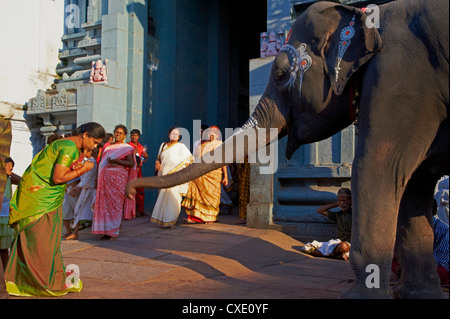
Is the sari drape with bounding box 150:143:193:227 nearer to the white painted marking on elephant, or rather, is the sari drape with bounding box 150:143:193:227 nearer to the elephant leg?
the elephant leg

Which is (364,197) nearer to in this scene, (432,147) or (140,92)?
(432,147)

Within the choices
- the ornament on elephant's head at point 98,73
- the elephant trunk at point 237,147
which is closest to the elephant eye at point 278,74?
the elephant trunk at point 237,147

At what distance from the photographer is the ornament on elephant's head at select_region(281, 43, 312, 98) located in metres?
3.21

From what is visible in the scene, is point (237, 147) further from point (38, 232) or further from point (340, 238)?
point (340, 238)

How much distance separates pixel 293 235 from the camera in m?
6.81

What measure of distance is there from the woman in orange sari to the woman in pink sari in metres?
1.22

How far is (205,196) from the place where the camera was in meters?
7.80

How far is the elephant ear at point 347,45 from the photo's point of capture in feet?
9.37

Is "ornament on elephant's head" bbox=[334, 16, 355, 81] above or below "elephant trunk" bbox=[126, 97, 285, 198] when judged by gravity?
above

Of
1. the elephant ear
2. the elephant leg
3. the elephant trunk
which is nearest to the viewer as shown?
the elephant ear

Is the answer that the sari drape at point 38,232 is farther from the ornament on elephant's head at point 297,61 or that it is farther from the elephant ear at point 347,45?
the elephant ear at point 347,45

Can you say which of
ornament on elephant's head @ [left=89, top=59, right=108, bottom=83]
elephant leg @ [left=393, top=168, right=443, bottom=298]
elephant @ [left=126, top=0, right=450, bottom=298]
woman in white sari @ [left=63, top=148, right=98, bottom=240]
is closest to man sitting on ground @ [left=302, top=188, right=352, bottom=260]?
elephant leg @ [left=393, top=168, right=443, bottom=298]
